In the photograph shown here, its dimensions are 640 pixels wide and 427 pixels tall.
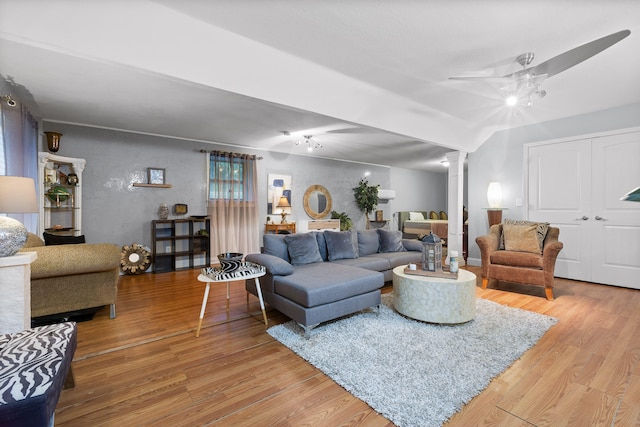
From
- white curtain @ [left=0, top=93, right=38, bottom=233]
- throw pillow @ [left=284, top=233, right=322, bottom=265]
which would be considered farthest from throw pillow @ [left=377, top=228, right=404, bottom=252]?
white curtain @ [left=0, top=93, right=38, bottom=233]

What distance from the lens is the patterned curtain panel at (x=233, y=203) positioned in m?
5.77

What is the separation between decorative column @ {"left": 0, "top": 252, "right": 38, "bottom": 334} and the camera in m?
1.79

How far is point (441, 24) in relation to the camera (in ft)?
7.32

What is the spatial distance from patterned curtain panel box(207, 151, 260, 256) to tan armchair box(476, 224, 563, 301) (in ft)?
13.9

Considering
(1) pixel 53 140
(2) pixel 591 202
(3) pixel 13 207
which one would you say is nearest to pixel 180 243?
(1) pixel 53 140

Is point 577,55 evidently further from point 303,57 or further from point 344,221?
point 344,221

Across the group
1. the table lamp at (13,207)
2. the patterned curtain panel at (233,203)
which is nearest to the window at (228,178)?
the patterned curtain panel at (233,203)

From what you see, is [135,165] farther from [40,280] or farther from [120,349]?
[120,349]

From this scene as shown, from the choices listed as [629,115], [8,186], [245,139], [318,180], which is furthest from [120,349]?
[629,115]

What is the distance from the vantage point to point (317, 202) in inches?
292

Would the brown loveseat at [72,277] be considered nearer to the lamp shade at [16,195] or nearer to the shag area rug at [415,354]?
the lamp shade at [16,195]

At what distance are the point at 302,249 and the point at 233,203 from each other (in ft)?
9.82

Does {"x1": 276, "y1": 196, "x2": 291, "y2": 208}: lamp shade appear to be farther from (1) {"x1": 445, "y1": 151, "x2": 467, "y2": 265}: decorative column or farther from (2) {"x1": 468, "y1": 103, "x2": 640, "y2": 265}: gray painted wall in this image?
(2) {"x1": 468, "y1": 103, "x2": 640, "y2": 265}: gray painted wall

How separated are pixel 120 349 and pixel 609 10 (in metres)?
4.39
